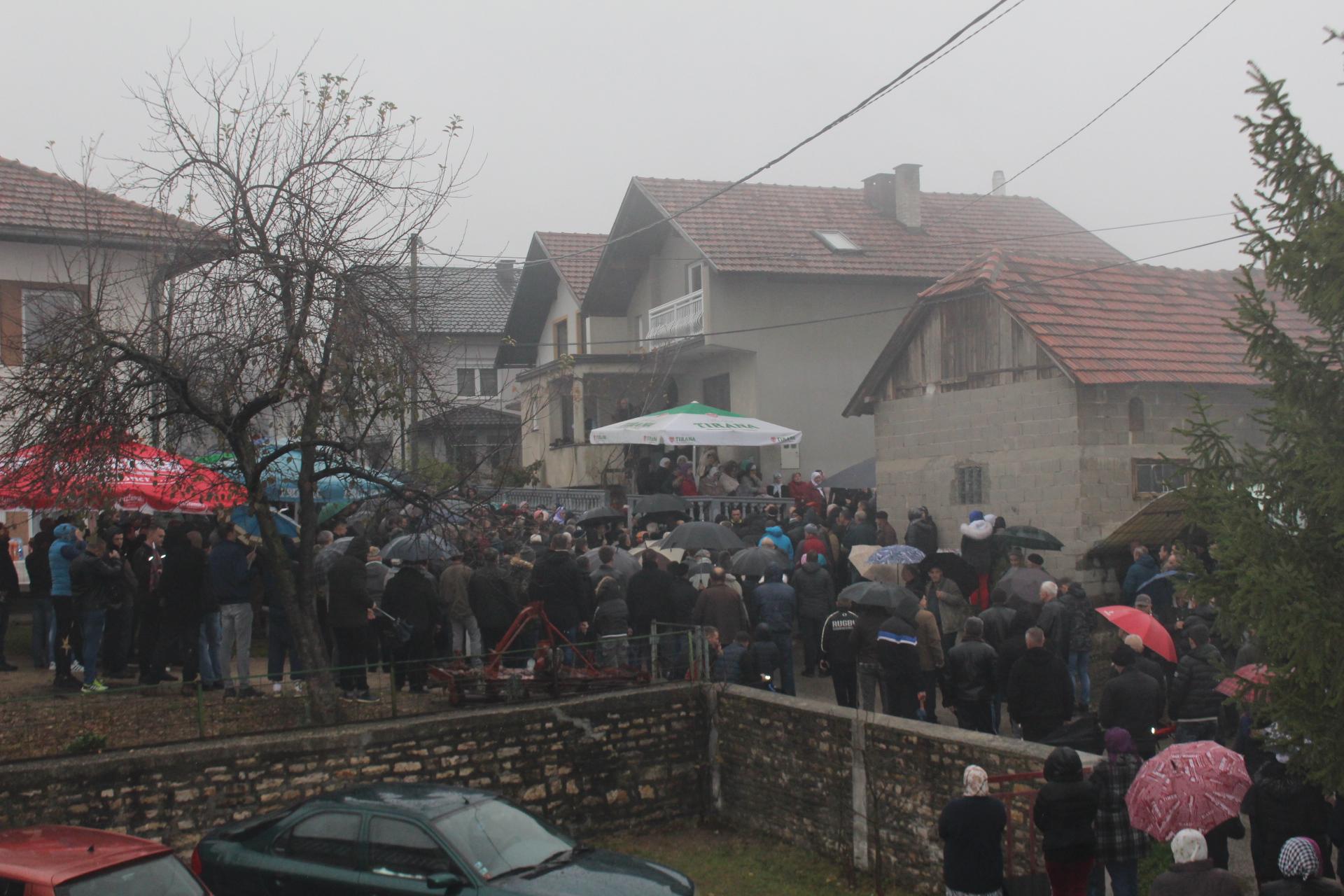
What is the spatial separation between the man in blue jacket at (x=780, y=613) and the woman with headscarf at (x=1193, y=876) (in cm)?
740

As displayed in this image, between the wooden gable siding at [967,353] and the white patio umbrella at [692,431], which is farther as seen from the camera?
the white patio umbrella at [692,431]

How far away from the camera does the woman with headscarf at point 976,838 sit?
313 inches

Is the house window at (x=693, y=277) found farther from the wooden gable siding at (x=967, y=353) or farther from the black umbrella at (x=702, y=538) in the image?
the black umbrella at (x=702, y=538)

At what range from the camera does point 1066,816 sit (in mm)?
7953

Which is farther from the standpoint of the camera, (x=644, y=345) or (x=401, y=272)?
(x=644, y=345)

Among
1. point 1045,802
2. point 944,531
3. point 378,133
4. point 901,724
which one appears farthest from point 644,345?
point 1045,802

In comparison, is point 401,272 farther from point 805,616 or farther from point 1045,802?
point 1045,802

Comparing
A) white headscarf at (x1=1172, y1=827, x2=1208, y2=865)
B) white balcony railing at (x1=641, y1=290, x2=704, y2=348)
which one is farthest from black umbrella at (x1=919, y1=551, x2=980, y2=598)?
white balcony railing at (x1=641, y1=290, x2=704, y2=348)

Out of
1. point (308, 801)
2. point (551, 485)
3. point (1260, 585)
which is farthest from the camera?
point (551, 485)

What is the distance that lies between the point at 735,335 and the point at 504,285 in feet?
77.2

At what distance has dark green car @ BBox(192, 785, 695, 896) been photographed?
8539 mm

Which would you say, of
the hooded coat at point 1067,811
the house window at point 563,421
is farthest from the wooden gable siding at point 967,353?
the house window at point 563,421

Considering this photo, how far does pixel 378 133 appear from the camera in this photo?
1226 centimetres

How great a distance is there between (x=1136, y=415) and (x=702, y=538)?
6844 millimetres
